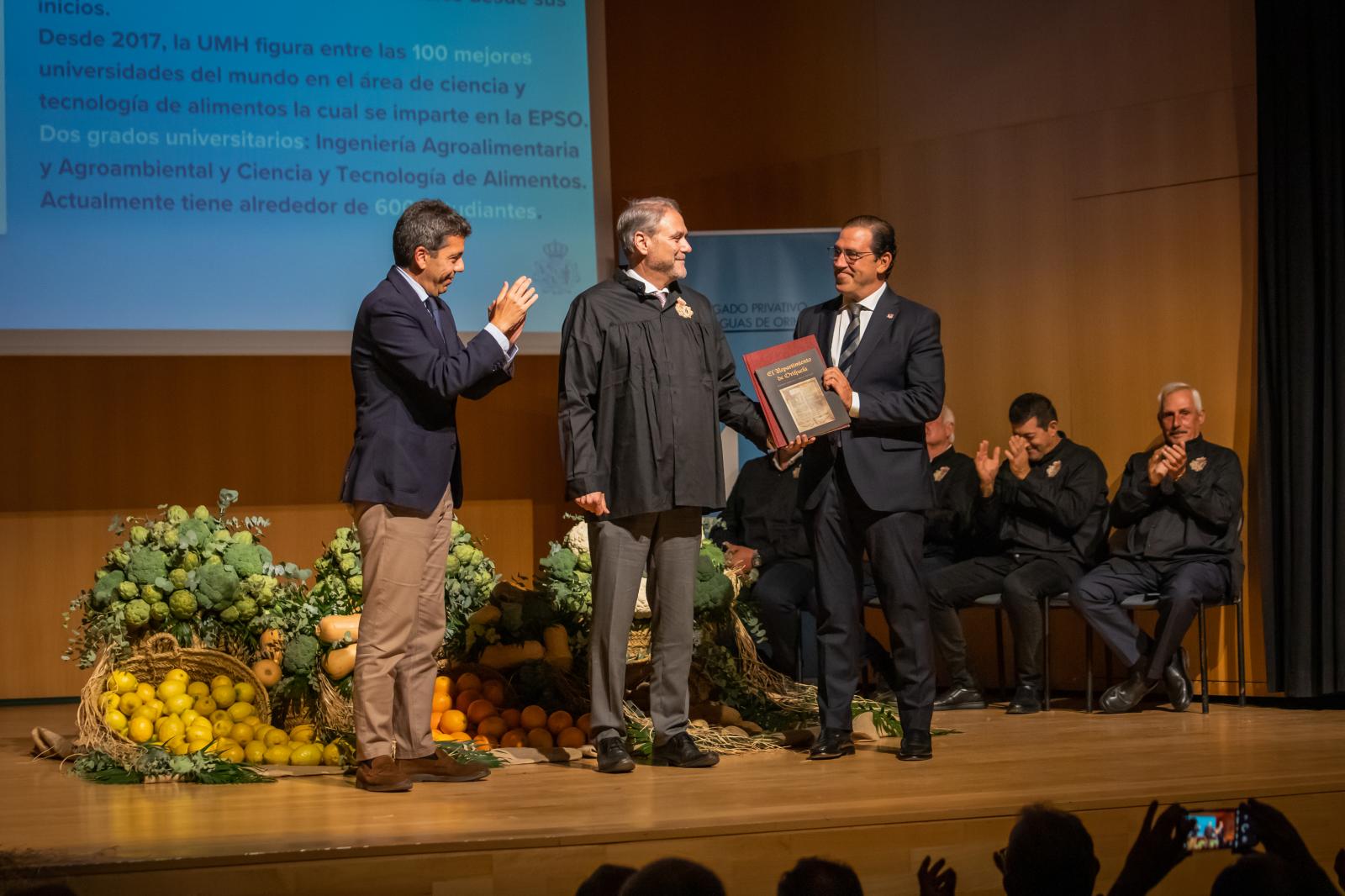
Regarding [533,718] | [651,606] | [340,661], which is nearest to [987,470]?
[651,606]

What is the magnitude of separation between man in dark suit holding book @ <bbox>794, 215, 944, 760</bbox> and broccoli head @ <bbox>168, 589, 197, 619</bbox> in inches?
78.6

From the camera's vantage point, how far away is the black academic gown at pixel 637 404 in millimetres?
4070

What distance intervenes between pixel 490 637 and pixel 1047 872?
3174 millimetres

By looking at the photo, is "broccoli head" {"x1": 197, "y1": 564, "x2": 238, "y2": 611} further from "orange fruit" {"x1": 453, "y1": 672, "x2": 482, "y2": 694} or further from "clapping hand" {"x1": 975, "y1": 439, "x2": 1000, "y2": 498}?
"clapping hand" {"x1": 975, "y1": 439, "x2": 1000, "y2": 498}

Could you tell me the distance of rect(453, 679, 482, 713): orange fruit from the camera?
4676mm

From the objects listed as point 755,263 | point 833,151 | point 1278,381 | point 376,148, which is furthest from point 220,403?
point 1278,381

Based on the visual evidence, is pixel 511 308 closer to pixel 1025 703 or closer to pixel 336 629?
pixel 336 629

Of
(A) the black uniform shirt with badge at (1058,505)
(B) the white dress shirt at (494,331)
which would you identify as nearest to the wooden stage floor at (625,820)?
(B) the white dress shirt at (494,331)

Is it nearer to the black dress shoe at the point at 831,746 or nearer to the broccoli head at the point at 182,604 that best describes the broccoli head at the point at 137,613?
the broccoli head at the point at 182,604

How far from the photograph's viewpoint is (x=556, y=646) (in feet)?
15.7

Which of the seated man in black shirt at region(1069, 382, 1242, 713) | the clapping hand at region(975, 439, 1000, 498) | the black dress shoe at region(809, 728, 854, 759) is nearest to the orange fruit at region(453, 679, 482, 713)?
the black dress shoe at region(809, 728, 854, 759)

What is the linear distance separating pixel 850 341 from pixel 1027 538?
189cm

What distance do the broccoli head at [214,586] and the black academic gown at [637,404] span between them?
129cm

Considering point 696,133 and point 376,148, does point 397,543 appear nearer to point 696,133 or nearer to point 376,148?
point 376,148
